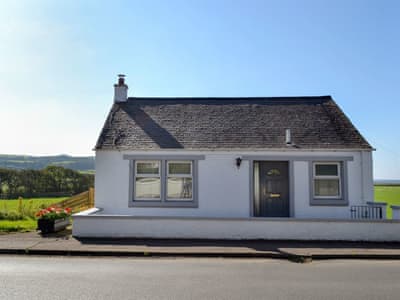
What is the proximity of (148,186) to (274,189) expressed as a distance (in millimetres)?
5079

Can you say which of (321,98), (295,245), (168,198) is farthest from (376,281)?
(321,98)

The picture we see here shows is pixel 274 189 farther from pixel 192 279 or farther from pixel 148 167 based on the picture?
pixel 192 279

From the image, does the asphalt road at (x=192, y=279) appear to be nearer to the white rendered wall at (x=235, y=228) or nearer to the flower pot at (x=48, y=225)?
the white rendered wall at (x=235, y=228)

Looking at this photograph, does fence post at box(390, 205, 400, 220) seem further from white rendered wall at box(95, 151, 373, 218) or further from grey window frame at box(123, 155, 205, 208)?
grey window frame at box(123, 155, 205, 208)

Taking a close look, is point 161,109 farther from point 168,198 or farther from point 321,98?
point 321,98

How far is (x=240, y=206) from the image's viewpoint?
37.4 ft

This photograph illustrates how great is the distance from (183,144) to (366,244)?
714 centimetres

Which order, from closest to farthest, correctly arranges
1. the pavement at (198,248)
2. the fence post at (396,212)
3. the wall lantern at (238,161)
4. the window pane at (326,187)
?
the pavement at (198,248) < the fence post at (396,212) < the wall lantern at (238,161) < the window pane at (326,187)

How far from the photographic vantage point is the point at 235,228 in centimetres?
957

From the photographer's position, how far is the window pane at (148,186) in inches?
466

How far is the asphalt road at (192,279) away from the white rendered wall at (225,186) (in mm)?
3812

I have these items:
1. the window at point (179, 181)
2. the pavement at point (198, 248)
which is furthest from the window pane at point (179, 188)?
the pavement at point (198, 248)

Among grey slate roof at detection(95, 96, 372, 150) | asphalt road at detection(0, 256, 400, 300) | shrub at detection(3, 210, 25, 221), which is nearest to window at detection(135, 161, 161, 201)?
grey slate roof at detection(95, 96, 372, 150)

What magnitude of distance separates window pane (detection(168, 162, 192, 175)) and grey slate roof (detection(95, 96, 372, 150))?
28.0 inches
